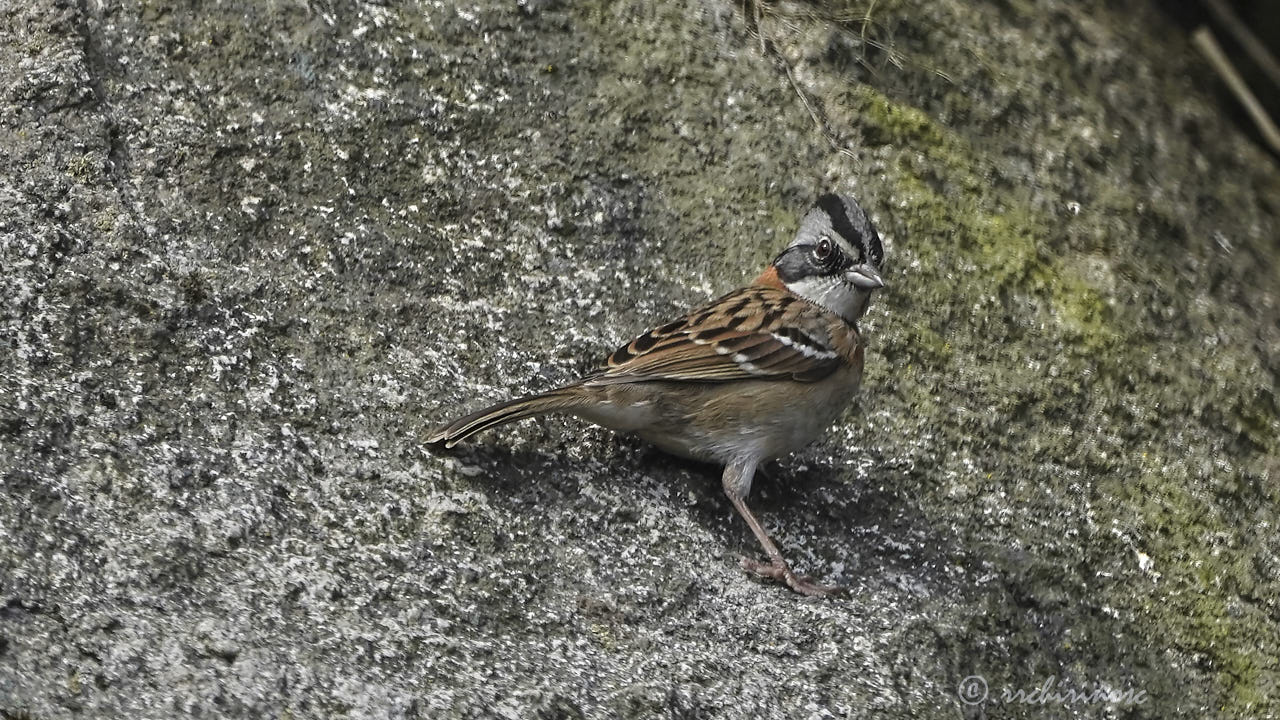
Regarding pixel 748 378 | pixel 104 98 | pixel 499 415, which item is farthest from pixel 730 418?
pixel 104 98

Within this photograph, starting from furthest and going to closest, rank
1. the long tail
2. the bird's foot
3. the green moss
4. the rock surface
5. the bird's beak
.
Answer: the green moss, the bird's beak, the bird's foot, the long tail, the rock surface

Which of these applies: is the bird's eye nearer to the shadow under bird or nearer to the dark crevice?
the shadow under bird

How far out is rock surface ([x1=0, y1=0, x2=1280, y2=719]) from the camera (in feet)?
11.4

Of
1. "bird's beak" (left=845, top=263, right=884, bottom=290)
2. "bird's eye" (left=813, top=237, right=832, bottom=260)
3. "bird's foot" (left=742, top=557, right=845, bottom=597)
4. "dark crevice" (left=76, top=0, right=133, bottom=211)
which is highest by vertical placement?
"dark crevice" (left=76, top=0, right=133, bottom=211)

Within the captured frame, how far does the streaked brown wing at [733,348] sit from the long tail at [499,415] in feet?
0.76

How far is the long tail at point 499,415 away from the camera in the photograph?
3990mm

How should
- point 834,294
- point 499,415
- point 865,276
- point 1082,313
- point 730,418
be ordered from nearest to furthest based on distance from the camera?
point 499,415, point 730,418, point 865,276, point 834,294, point 1082,313

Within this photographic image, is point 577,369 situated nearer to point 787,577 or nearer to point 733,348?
point 733,348

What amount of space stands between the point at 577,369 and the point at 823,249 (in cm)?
109

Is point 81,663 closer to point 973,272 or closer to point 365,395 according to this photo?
point 365,395

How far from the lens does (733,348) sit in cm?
456

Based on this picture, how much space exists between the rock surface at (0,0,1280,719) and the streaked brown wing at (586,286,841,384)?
312 millimetres

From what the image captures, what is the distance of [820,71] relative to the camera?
5.75m

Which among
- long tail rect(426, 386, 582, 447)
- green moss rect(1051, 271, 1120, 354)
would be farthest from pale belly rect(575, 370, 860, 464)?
green moss rect(1051, 271, 1120, 354)
